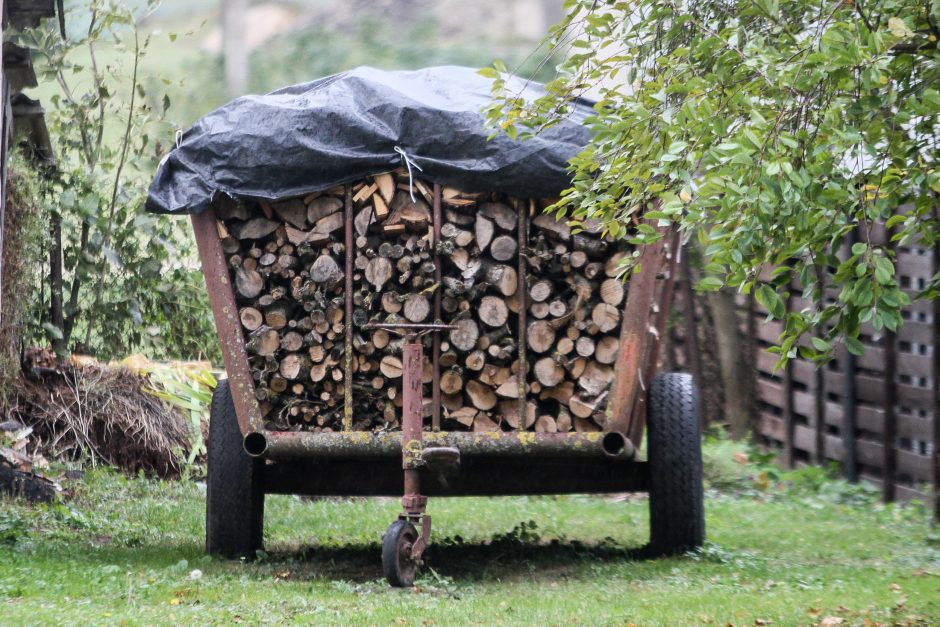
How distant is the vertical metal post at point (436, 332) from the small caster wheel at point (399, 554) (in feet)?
2.00

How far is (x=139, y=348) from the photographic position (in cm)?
1040

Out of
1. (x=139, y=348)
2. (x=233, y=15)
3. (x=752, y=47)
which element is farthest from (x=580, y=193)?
(x=233, y=15)

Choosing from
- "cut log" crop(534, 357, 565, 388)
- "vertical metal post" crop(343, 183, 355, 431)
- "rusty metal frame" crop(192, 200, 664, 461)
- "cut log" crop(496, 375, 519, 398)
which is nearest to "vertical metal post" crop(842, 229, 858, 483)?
"rusty metal frame" crop(192, 200, 664, 461)

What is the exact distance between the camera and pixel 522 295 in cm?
616

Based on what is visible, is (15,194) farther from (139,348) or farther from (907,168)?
(907,168)

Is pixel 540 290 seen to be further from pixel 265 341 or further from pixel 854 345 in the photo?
pixel 854 345

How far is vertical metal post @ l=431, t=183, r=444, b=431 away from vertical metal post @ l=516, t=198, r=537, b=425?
39cm

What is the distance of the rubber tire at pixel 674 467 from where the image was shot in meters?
6.43

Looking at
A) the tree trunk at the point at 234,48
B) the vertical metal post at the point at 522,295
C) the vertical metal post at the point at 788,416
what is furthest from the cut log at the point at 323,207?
the tree trunk at the point at 234,48

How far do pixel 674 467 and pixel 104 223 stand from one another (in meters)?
5.31

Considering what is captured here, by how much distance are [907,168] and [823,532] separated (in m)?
4.51

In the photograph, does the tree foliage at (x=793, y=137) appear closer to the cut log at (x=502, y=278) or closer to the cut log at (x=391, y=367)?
the cut log at (x=502, y=278)

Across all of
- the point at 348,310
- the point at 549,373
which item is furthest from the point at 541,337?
the point at 348,310

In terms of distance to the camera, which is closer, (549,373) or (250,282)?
(549,373)
